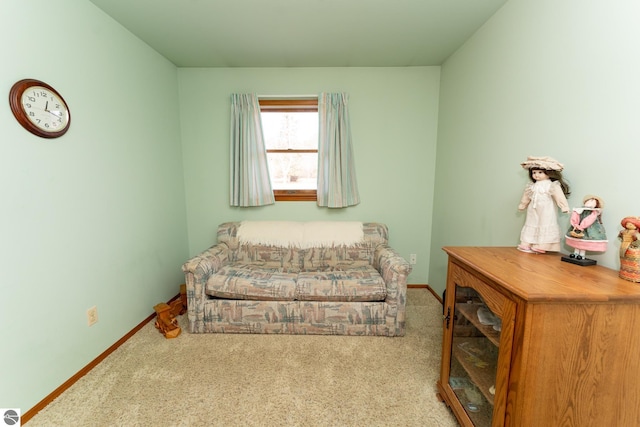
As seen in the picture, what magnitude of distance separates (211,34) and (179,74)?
0.94 meters

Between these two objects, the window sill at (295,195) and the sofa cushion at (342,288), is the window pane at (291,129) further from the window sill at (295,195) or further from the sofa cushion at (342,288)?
the sofa cushion at (342,288)

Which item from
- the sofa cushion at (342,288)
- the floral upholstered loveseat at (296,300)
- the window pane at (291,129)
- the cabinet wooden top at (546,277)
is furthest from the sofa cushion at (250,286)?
the window pane at (291,129)

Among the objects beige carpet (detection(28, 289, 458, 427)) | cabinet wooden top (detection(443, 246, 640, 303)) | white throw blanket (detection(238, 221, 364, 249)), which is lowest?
beige carpet (detection(28, 289, 458, 427))

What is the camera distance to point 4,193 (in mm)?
1300

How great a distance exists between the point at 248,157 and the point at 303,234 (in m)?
1.03

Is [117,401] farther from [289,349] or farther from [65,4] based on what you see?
[65,4]

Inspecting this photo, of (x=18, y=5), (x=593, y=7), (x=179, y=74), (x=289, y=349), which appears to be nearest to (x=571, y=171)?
(x=593, y=7)

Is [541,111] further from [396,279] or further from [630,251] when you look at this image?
[396,279]

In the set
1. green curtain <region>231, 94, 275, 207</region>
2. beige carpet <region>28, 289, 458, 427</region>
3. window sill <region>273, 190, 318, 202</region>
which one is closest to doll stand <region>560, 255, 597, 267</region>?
beige carpet <region>28, 289, 458, 427</region>

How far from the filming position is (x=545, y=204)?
1300mm

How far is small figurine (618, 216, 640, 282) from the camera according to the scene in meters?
0.93

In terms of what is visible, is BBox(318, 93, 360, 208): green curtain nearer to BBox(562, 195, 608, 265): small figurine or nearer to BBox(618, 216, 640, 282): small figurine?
BBox(562, 195, 608, 265): small figurine

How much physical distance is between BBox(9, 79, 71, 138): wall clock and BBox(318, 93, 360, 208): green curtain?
2.01 meters

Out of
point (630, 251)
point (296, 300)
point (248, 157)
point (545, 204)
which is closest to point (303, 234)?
point (296, 300)
